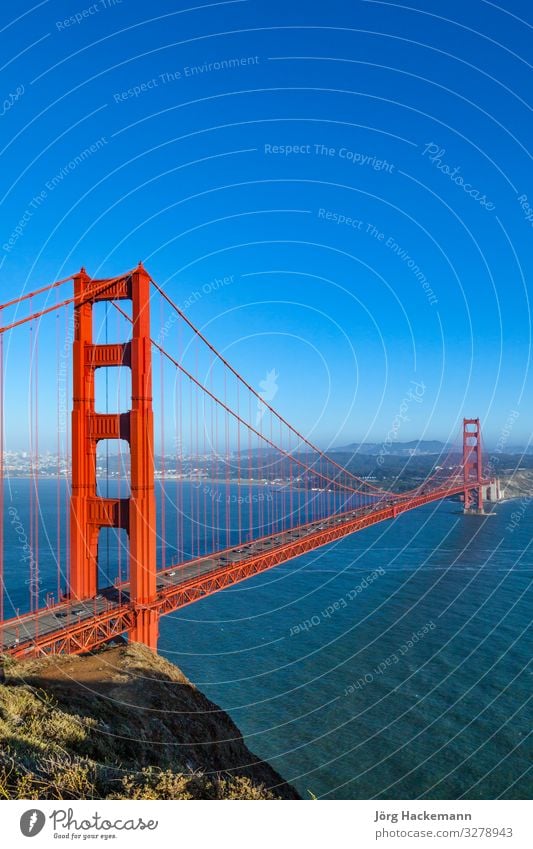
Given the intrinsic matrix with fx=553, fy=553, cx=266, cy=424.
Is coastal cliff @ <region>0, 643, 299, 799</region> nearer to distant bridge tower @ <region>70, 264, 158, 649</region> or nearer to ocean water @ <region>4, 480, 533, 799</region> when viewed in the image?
distant bridge tower @ <region>70, 264, 158, 649</region>

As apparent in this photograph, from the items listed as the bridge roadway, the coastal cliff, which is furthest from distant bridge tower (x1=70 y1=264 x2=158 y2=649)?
the coastal cliff

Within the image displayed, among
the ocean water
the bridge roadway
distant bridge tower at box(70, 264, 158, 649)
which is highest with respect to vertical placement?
distant bridge tower at box(70, 264, 158, 649)

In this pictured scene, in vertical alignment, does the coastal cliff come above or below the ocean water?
above

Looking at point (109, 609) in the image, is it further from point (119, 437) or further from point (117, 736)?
point (117, 736)

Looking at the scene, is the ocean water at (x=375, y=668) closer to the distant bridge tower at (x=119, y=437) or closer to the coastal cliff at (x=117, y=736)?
the coastal cliff at (x=117, y=736)

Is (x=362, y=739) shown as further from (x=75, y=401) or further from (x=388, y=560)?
(x=388, y=560)

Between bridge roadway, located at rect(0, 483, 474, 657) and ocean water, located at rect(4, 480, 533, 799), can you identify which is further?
ocean water, located at rect(4, 480, 533, 799)
